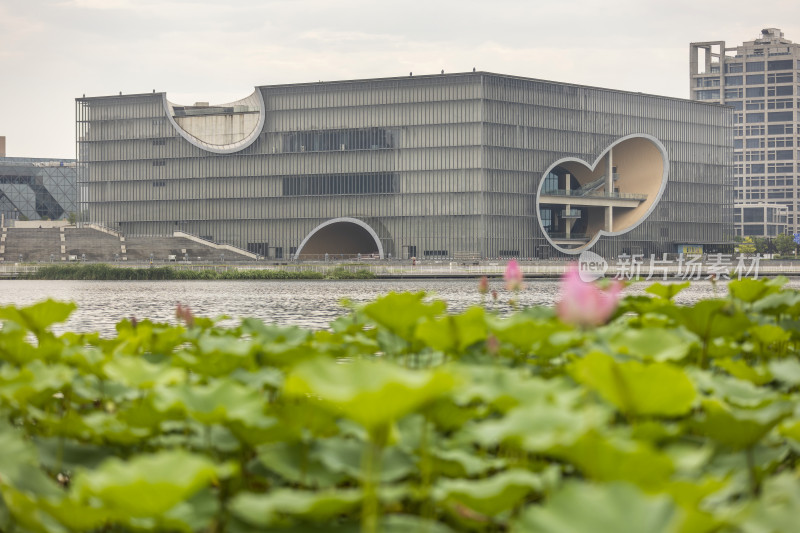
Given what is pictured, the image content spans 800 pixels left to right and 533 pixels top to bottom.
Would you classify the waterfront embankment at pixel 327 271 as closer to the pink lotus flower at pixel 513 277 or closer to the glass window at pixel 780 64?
the pink lotus flower at pixel 513 277

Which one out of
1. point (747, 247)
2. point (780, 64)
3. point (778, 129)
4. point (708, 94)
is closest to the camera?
point (747, 247)

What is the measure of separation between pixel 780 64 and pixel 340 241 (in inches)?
3665

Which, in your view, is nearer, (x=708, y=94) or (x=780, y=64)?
(x=780, y=64)

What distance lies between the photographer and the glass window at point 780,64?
481ft

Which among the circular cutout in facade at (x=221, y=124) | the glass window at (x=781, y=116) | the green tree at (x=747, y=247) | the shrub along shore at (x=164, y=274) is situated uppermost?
the glass window at (x=781, y=116)

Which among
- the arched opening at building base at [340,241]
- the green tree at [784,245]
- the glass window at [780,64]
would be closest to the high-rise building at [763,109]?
the glass window at [780,64]

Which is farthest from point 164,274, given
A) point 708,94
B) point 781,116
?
point 781,116

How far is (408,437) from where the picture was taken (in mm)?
3006

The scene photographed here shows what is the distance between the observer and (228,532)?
2463 mm

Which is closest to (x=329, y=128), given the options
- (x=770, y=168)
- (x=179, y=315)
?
(x=179, y=315)

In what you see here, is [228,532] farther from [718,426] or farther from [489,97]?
[489,97]

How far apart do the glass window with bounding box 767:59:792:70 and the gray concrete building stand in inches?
2514

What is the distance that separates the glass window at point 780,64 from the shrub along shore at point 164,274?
357 feet

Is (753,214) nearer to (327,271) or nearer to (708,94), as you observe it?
(708,94)
